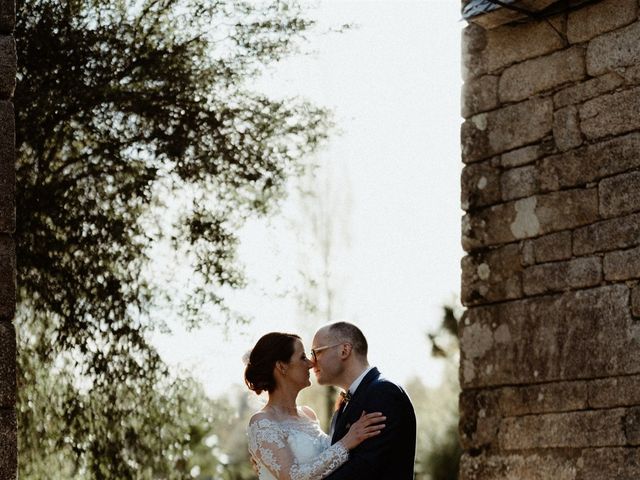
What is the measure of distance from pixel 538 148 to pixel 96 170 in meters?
3.37

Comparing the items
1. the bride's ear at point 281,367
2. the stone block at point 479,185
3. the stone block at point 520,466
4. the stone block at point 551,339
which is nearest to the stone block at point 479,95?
the stone block at point 479,185

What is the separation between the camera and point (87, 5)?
8391 mm

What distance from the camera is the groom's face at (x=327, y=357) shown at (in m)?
5.14

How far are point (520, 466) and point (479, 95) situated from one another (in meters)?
2.05

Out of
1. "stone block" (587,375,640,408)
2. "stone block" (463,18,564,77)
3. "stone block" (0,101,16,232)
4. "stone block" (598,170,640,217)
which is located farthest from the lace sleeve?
"stone block" (463,18,564,77)

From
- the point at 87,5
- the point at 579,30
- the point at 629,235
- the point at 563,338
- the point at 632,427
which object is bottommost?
the point at 632,427

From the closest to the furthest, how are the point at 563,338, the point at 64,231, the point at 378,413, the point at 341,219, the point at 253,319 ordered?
the point at 378,413 < the point at 563,338 < the point at 64,231 < the point at 253,319 < the point at 341,219

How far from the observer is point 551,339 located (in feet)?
20.5

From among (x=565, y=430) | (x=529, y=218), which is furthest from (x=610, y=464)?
(x=529, y=218)

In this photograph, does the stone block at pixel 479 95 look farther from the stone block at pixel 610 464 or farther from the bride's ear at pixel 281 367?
the bride's ear at pixel 281 367

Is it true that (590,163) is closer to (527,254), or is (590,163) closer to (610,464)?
(527,254)

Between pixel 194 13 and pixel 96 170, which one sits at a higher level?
pixel 194 13

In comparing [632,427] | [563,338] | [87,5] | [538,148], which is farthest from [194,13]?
[632,427]

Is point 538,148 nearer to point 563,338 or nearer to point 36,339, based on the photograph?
point 563,338
